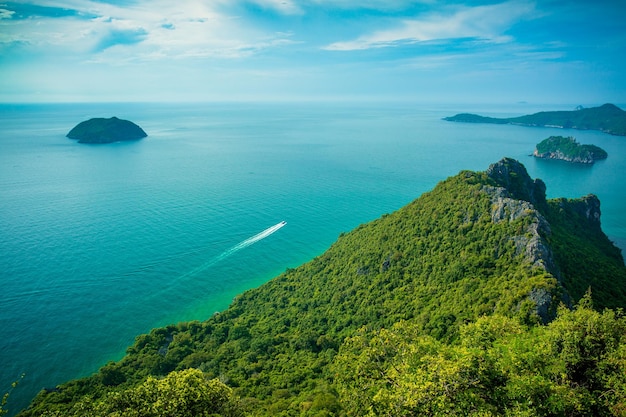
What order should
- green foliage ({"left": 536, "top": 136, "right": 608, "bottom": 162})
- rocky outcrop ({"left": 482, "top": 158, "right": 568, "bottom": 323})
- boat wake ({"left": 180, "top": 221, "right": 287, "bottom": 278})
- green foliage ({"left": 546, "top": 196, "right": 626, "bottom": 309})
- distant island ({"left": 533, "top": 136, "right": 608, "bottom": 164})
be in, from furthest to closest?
green foliage ({"left": 536, "top": 136, "right": 608, "bottom": 162})
distant island ({"left": 533, "top": 136, "right": 608, "bottom": 164})
boat wake ({"left": 180, "top": 221, "right": 287, "bottom": 278})
green foliage ({"left": 546, "top": 196, "right": 626, "bottom": 309})
rocky outcrop ({"left": 482, "top": 158, "right": 568, "bottom": 323})

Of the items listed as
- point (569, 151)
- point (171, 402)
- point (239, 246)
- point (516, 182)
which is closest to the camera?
point (171, 402)

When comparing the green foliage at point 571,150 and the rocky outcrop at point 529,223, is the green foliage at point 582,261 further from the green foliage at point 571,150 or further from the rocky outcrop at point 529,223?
the green foliage at point 571,150

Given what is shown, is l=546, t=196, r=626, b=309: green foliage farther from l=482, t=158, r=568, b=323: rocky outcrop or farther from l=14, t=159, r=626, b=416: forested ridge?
l=482, t=158, r=568, b=323: rocky outcrop

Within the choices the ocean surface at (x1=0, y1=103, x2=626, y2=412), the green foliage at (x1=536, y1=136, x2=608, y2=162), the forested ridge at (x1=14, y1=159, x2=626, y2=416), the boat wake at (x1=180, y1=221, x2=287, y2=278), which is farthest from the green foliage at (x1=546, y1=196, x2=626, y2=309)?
the green foliage at (x1=536, y1=136, x2=608, y2=162)

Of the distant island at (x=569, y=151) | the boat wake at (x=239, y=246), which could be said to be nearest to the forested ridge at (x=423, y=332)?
the boat wake at (x=239, y=246)

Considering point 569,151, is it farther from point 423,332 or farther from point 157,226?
point 157,226

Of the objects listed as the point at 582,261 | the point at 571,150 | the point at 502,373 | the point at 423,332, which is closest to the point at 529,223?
the point at 582,261
